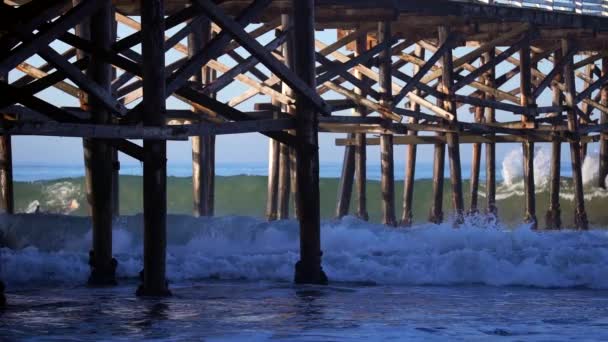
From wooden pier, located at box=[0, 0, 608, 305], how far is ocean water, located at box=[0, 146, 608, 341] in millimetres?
693

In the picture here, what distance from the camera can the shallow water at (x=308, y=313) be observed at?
1005 cm

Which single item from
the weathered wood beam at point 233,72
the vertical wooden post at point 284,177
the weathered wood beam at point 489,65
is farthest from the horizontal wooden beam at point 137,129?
the weathered wood beam at point 489,65

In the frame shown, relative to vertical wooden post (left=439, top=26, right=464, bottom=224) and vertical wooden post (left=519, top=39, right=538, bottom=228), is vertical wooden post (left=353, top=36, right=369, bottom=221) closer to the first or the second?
vertical wooden post (left=439, top=26, right=464, bottom=224)

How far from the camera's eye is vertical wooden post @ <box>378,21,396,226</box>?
2009 centimetres

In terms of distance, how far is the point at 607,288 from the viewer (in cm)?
1429

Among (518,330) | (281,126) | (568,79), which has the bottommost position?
(518,330)

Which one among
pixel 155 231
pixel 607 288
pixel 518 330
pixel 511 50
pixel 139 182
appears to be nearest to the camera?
pixel 518 330

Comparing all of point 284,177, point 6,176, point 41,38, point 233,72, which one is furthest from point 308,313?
point 284,177

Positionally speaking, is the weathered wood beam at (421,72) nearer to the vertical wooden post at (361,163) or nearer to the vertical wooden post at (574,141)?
the vertical wooden post at (361,163)

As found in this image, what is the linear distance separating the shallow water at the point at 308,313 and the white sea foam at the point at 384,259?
68cm

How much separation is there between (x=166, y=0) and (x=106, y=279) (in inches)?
224

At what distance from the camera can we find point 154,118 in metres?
11.9

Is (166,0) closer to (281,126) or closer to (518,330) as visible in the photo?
(281,126)

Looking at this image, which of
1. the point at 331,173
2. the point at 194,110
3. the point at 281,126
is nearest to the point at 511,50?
the point at 194,110
